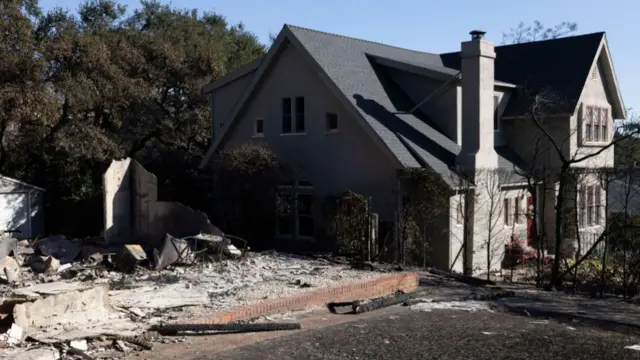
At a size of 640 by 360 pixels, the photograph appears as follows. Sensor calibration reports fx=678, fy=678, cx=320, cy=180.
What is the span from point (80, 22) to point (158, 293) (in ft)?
62.4

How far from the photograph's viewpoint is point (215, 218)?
2383 centimetres

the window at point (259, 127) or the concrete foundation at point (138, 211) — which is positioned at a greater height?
the window at point (259, 127)

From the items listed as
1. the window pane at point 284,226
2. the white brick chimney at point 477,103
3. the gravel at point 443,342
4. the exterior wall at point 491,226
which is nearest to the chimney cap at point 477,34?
the white brick chimney at point 477,103

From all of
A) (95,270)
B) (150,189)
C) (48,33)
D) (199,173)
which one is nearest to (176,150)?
(199,173)

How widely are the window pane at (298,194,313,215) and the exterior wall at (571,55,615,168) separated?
9361mm

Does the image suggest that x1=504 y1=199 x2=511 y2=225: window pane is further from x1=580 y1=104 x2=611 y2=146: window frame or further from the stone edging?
the stone edging

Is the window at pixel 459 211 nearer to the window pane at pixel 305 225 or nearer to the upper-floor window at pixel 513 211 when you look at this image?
the upper-floor window at pixel 513 211

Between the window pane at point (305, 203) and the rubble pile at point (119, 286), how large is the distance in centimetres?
447

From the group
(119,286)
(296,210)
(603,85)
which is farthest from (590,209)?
(119,286)

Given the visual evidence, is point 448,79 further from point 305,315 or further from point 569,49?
point 305,315

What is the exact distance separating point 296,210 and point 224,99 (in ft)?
21.8

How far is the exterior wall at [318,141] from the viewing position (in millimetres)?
20359

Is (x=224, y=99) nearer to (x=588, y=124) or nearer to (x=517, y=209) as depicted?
(x=517, y=209)

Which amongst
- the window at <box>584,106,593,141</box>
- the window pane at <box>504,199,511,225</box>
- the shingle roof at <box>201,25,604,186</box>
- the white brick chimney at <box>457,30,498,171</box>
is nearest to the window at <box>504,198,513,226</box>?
the window pane at <box>504,199,511,225</box>
